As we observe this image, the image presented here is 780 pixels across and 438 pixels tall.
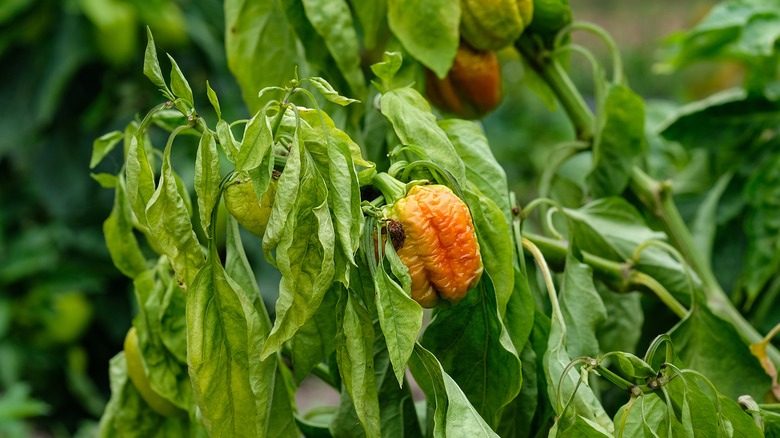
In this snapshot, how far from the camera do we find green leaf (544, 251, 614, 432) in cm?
41

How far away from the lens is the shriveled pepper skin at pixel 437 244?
396 millimetres

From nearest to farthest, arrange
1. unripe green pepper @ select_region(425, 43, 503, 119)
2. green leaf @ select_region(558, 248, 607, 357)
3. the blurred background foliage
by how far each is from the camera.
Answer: green leaf @ select_region(558, 248, 607, 357) < unripe green pepper @ select_region(425, 43, 503, 119) < the blurred background foliage

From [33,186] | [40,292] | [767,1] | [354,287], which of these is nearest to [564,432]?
[354,287]

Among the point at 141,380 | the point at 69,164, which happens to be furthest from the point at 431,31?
the point at 69,164

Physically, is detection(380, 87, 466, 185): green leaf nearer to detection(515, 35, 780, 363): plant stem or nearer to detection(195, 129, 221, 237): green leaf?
detection(195, 129, 221, 237): green leaf

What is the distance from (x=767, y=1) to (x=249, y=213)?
2.13 ft

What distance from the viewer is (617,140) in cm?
62

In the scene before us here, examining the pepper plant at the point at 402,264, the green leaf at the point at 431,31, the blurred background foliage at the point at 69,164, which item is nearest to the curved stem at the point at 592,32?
the pepper plant at the point at 402,264

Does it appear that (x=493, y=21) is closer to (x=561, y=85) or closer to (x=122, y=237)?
(x=561, y=85)

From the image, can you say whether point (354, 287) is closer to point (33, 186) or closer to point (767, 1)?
point (767, 1)

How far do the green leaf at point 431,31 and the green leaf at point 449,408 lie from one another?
193 millimetres

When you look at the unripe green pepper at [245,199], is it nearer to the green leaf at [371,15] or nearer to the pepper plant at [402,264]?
the pepper plant at [402,264]

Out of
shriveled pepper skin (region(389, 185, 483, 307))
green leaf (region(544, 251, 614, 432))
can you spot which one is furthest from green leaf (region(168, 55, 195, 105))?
green leaf (region(544, 251, 614, 432))

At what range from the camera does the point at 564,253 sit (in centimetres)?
54
